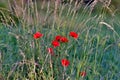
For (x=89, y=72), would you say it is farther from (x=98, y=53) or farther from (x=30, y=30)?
(x=30, y=30)

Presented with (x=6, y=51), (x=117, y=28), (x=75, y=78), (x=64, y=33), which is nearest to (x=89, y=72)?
(x=75, y=78)

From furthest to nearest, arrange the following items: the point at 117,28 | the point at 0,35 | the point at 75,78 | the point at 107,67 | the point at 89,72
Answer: the point at 117,28, the point at 0,35, the point at 107,67, the point at 89,72, the point at 75,78

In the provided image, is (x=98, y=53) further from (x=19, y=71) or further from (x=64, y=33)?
(x=19, y=71)

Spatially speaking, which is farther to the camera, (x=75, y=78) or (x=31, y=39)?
(x=31, y=39)

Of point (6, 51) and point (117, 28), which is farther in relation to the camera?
point (117, 28)

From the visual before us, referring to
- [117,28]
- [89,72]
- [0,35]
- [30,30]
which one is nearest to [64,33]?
[30,30]

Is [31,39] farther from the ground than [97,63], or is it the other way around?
[31,39]

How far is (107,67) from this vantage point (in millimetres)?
4113

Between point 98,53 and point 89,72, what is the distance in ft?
1.55

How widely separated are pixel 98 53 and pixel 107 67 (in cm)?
20

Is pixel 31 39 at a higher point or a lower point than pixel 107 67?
higher

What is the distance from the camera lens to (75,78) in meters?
3.53

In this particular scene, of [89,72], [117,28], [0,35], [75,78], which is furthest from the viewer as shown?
[117,28]

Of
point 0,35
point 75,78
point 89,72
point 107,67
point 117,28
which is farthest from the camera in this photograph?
point 117,28
